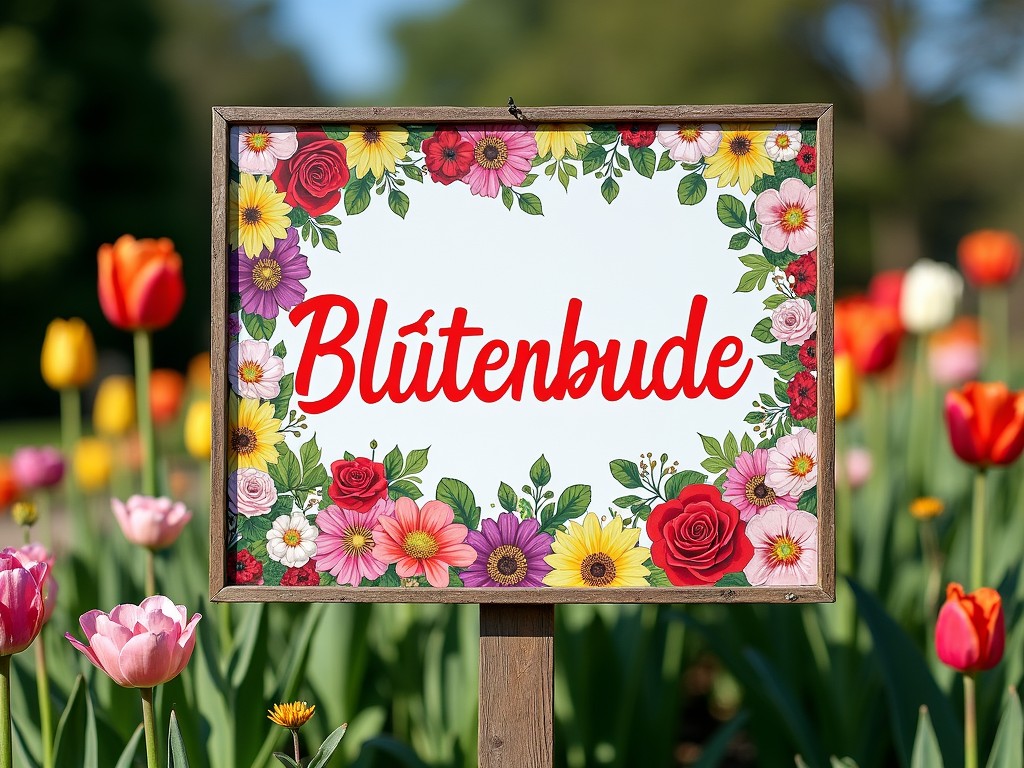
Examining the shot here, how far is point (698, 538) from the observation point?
1.00 meters

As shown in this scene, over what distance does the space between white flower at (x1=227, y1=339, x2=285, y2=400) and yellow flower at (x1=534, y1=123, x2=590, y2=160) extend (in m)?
0.36

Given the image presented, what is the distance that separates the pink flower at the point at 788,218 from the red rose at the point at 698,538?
0.27 meters

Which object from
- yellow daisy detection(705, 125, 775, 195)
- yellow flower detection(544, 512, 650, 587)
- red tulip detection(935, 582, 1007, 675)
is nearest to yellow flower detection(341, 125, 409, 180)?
yellow daisy detection(705, 125, 775, 195)

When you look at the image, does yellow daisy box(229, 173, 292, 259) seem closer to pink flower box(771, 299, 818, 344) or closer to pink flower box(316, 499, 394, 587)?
pink flower box(316, 499, 394, 587)

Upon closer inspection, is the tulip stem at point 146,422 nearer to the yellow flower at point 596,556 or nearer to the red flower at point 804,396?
the yellow flower at point 596,556

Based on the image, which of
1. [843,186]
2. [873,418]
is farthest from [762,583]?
[843,186]

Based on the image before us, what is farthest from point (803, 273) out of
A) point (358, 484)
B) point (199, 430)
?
point (199, 430)

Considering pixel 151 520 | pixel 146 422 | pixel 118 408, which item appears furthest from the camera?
pixel 118 408

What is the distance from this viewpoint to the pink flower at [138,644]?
2.94 ft

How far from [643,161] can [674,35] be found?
16364mm

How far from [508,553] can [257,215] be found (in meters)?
0.45

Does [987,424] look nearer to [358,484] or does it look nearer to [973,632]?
[973,632]

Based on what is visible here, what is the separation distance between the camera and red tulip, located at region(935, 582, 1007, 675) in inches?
41.4

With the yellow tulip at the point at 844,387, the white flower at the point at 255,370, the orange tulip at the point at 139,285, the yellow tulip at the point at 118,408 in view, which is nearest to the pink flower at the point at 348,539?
the white flower at the point at 255,370
